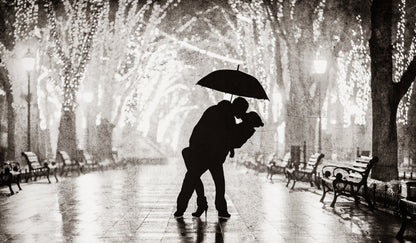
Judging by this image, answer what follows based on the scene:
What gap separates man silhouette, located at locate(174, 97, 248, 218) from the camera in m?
10.5

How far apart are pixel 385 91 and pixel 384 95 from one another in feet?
0.32

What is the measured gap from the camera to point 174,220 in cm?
1044

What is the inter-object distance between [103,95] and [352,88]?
13.4m

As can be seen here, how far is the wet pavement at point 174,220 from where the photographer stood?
28.6 feet

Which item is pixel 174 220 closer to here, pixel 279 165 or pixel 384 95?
pixel 384 95

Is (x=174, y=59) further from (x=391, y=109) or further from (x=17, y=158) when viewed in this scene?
(x=391, y=109)

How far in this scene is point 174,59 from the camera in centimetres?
4428

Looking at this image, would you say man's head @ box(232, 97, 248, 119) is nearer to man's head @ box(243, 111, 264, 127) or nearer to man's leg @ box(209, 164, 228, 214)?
man's head @ box(243, 111, 264, 127)

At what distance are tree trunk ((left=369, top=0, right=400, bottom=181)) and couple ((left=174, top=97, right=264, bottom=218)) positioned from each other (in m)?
5.79

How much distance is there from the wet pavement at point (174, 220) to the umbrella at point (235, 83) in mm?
2086

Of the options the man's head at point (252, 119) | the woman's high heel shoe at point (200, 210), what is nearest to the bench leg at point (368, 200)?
the man's head at point (252, 119)

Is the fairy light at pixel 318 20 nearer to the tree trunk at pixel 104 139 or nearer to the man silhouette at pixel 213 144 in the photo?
the tree trunk at pixel 104 139

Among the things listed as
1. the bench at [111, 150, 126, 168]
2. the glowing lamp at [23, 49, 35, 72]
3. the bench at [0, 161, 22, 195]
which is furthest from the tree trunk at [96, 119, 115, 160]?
the bench at [0, 161, 22, 195]

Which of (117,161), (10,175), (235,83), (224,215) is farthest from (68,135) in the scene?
(235,83)
